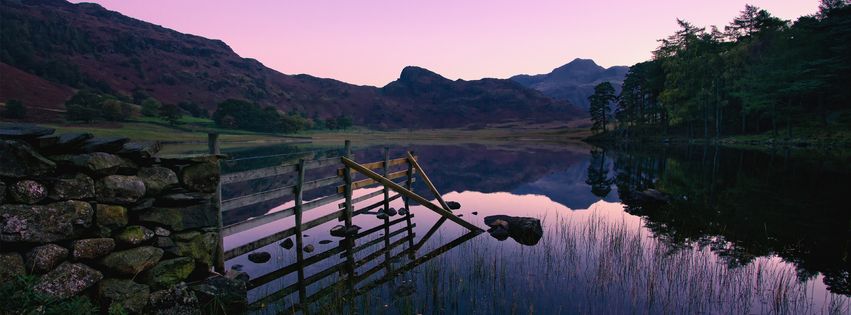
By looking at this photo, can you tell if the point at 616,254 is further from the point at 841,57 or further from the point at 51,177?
the point at 841,57

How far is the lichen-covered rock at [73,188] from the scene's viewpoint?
222 inches

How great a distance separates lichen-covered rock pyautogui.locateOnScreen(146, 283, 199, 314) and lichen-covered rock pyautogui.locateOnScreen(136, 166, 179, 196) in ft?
5.27

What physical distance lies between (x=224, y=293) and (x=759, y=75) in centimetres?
7918

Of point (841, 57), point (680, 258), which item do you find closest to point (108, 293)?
point (680, 258)

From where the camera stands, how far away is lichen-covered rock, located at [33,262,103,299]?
540 centimetres

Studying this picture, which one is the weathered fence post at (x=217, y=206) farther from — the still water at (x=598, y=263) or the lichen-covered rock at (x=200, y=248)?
the still water at (x=598, y=263)

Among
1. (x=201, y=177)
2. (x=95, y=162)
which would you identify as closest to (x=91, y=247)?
(x=95, y=162)

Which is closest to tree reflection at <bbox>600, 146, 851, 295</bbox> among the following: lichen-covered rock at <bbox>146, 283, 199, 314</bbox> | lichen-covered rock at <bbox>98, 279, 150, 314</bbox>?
lichen-covered rock at <bbox>146, 283, 199, 314</bbox>

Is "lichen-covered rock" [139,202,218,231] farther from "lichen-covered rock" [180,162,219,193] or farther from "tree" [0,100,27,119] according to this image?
"tree" [0,100,27,119]

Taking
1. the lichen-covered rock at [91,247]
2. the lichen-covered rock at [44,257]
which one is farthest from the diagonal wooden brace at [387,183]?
the lichen-covered rock at [44,257]

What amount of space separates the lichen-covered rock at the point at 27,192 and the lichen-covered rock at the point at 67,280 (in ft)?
3.12

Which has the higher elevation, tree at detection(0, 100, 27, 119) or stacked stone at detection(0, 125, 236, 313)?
tree at detection(0, 100, 27, 119)

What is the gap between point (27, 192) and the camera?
5.40 meters

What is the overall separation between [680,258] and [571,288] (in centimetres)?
348
